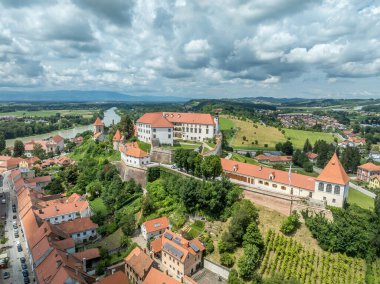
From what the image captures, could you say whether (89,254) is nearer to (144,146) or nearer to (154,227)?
(154,227)

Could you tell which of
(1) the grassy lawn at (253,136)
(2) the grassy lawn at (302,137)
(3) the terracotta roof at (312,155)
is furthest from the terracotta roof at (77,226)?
(2) the grassy lawn at (302,137)

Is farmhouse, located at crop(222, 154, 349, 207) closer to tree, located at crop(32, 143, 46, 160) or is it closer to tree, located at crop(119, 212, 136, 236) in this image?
tree, located at crop(119, 212, 136, 236)

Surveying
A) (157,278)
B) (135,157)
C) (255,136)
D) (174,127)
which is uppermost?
(174,127)

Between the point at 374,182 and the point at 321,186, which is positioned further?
the point at 374,182

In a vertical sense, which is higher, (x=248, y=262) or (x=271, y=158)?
(x=271, y=158)

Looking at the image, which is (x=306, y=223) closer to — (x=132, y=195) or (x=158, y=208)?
(x=158, y=208)

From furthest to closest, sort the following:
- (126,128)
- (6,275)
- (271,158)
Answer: (271,158), (126,128), (6,275)

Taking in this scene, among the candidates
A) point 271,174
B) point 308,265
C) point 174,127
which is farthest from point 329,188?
point 174,127

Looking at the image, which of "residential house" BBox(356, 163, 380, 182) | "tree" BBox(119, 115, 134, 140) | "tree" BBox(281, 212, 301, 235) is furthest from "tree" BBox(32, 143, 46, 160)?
"residential house" BBox(356, 163, 380, 182)
